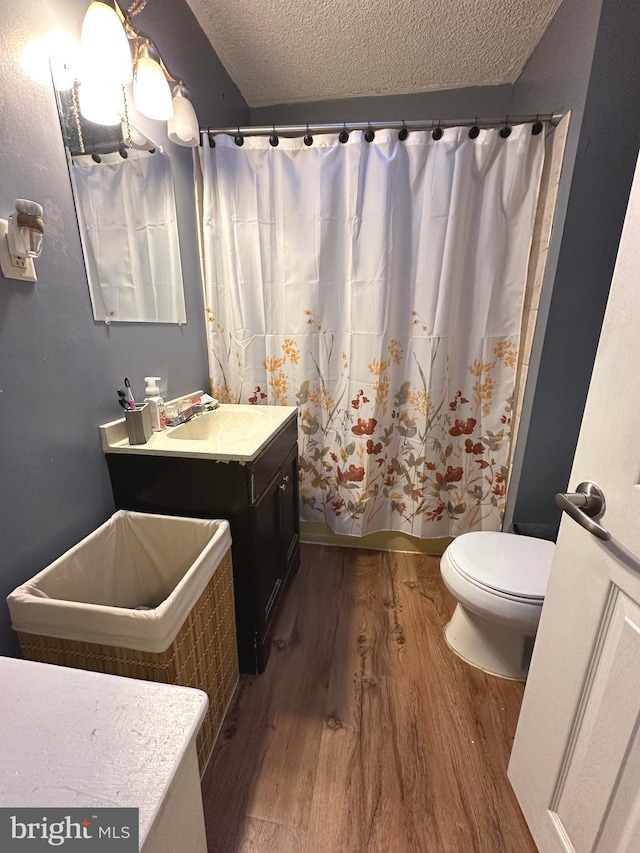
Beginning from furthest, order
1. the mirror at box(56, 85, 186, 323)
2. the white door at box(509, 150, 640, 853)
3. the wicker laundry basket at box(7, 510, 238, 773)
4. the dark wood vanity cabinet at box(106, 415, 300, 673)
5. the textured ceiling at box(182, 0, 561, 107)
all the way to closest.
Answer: the textured ceiling at box(182, 0, 561, 107) < the dark wood vanity cabinet at box(106, 415, 300, 673) < the mirror at box(56, 85, 186, 323) < the wicker laundry basket at box(7, 510, 238, 773) < the white door at box(509, 150, 640, 853)

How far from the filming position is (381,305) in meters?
1.65

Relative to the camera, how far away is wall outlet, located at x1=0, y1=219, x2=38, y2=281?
0.79 meters

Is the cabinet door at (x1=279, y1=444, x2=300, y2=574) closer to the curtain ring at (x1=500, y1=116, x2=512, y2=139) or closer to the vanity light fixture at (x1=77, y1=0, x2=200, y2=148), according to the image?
the vanity light fixture at (x1=77, y1=0, x2=200, y2=148)

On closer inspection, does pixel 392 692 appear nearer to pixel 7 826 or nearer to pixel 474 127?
pixel 7 826

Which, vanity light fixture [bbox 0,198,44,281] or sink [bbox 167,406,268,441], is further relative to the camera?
sink [bbox 167,406,268,441]

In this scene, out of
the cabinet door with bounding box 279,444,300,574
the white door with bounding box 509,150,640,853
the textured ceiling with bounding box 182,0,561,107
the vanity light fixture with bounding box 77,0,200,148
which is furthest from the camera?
the cabinet door with bounding box 279,444,300,574

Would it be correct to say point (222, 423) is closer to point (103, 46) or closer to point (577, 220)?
point (103, 46)

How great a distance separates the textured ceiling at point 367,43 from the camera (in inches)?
55.1

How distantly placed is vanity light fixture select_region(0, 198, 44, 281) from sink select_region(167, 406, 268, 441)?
0.69m

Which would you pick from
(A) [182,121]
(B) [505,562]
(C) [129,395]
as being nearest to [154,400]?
(C) [129,395]

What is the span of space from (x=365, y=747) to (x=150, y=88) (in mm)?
2019

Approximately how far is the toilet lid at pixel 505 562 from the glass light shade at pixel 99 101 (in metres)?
1.73

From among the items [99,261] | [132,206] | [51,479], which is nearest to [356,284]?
[132,206]

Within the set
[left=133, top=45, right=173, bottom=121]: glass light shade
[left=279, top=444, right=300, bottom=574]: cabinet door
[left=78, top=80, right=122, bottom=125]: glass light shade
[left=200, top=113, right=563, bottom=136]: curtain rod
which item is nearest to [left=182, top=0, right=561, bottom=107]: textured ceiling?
[left=200, top=113, right=563, bottom=136]: curtain rod
